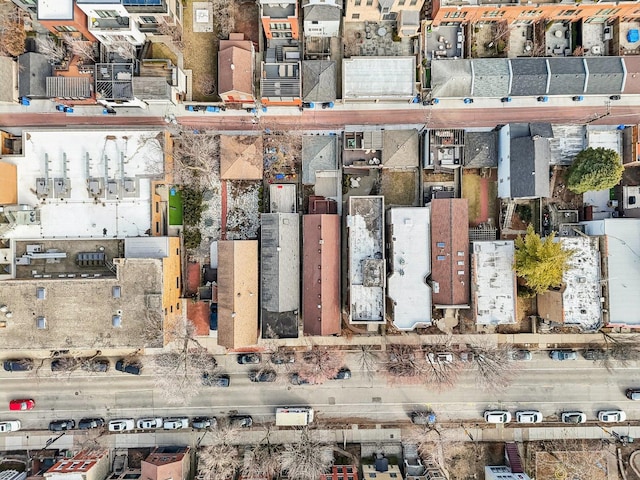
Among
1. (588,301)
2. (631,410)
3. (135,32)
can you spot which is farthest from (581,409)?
(135,32)

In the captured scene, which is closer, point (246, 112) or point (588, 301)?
point (588, 301)

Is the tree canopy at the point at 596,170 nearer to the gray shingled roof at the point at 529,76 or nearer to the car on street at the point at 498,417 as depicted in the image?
the gray shingled roof at the point at 529,76

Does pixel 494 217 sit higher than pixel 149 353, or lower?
higher

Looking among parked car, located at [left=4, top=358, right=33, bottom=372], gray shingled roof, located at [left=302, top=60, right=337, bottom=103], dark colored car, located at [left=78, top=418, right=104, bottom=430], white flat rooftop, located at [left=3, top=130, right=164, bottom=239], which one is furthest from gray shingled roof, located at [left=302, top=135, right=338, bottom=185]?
parked car, located at [left=4, top=358, right=33, bottom=372]

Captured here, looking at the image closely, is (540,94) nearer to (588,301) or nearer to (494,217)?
(494,217)

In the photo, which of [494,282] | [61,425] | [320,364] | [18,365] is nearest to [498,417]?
[494,282]

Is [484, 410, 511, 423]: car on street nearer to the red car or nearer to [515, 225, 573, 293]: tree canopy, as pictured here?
[515, 225, 573, 293]: tree canopy
